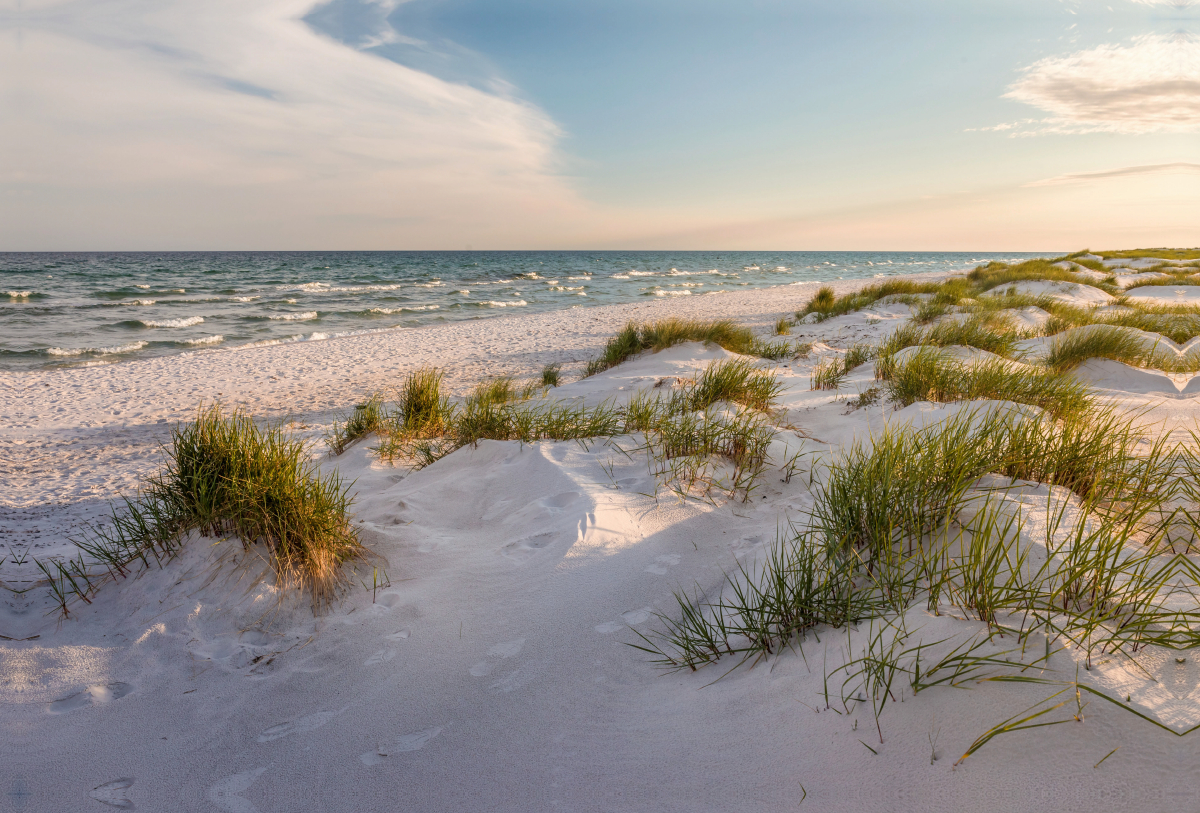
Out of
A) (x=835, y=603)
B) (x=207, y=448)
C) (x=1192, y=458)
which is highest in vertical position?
(x=207, y=448)

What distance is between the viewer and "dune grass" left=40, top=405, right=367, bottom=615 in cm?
245

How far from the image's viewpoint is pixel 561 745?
1.70 metres

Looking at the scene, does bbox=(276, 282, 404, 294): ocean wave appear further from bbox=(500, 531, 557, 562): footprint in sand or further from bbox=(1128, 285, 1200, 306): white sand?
bbox=(1128, 285, 1200, 306): white sand

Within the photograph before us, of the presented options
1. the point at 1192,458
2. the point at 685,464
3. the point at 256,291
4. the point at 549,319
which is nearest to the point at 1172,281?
the point at 549,319

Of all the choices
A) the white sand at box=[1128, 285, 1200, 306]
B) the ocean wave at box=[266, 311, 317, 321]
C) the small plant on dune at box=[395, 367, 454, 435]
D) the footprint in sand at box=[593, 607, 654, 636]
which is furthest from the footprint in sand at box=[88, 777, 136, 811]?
the white sand at box=[1128, 285, 1200, 306]

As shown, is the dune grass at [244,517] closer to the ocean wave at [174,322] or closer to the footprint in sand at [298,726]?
the footprint in sand at [298,726]

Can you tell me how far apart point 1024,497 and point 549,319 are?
15.4 m

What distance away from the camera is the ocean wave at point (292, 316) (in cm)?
1680

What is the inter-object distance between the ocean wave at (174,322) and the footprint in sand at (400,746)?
17374 mm

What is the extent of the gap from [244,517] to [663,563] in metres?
1.86

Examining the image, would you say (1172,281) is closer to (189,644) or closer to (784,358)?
(784,358)

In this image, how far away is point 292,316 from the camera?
1725 centimetres

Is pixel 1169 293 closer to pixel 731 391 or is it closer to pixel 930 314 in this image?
pixel 930 314

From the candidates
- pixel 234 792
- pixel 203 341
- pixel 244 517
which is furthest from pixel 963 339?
pixel 203 341
